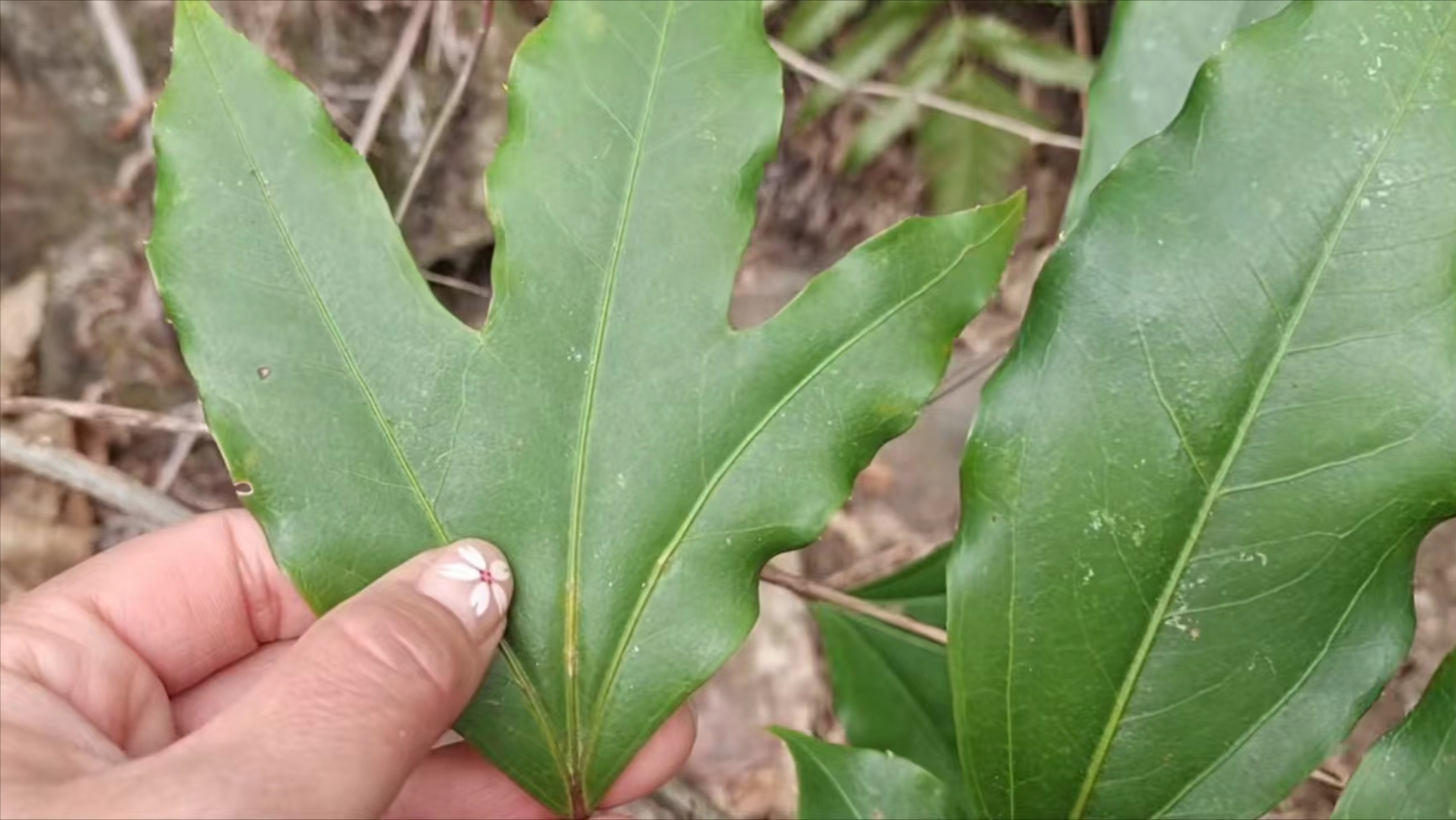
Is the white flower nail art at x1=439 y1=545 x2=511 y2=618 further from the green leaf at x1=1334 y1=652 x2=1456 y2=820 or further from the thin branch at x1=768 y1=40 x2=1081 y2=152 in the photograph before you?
the thin branch at x1=768 y1=40 x2=1081 y2=152

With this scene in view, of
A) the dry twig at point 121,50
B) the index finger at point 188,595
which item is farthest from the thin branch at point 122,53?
the index finger at point 188,595

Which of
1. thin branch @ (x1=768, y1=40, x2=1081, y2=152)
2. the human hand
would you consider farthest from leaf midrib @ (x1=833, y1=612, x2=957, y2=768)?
thin branch @ (x1=768, y1=40, x2=1081, y2=152)

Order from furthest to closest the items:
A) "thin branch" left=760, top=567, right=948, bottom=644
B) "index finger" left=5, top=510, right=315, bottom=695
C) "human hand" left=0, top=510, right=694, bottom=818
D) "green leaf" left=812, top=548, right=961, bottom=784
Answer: "green leaf" left=812, top=548, right=961, bottom=784 < "thin branch" left=760, top=567, right=948, bottom=644 < "index finger" left=5, top=510, right=315, bottom=695 < "human hand" left=0, top=510, right=694, bottom=818

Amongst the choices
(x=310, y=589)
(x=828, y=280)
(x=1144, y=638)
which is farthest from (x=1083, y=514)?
(x=310, y=589)

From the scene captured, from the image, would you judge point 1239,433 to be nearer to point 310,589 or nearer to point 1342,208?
point 1342,208

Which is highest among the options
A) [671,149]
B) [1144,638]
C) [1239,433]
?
[671,149]

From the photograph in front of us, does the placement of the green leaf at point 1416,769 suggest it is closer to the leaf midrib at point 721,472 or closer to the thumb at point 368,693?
the leaf midrib at point 721,472
